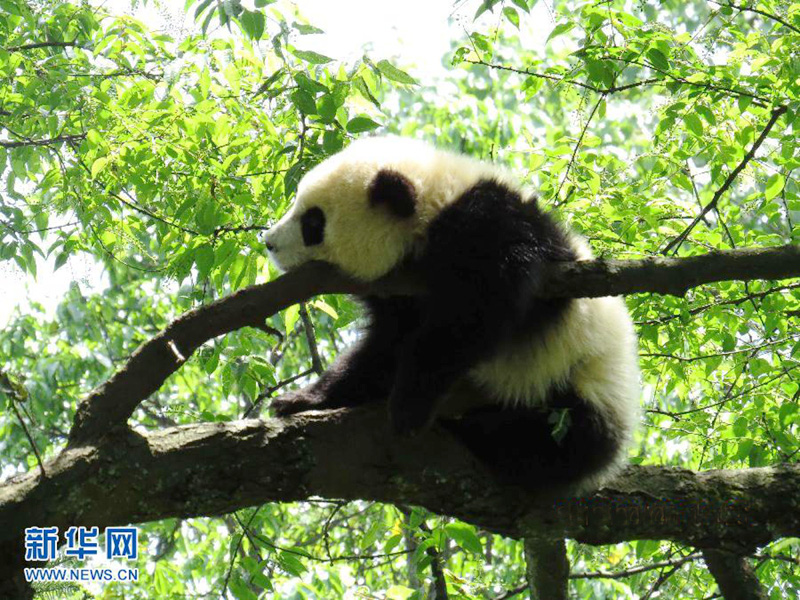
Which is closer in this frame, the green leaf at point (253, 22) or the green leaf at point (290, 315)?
the green leaf at point (253, 22)

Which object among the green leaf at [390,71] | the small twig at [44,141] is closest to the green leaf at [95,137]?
the small twig at [44,141]

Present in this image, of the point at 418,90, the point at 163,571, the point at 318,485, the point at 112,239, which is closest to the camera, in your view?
the point at 318,485

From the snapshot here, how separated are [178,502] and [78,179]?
2769 millimetres


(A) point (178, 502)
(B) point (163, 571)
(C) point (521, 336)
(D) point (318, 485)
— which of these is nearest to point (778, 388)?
(C) point (521, 336)

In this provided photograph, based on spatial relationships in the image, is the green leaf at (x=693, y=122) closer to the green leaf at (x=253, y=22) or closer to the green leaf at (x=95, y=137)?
the green leaf at (x=253, y=22)

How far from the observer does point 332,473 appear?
9.82ft

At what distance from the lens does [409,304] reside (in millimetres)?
4418

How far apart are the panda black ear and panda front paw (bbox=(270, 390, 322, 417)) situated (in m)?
1.05

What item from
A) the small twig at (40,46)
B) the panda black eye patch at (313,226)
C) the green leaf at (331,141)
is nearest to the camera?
the panda black eye patch at (313,226)

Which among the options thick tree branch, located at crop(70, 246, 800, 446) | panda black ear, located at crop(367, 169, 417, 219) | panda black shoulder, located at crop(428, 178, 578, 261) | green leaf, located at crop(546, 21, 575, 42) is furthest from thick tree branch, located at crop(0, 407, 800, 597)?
green leaf, located at crop(546, 21, 575, 42)

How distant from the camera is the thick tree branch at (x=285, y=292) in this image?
2781mm

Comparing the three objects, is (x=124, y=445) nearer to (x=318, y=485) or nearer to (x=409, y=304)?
(x=318, y=485)

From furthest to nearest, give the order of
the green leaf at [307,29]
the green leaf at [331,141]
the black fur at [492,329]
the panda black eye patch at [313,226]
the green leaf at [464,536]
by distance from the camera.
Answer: the green leaf at [331,141], the panda black eye patch at [313,226], the green leaf at [307,29], the green leaf at [464,536], the black fur at [492,329]
